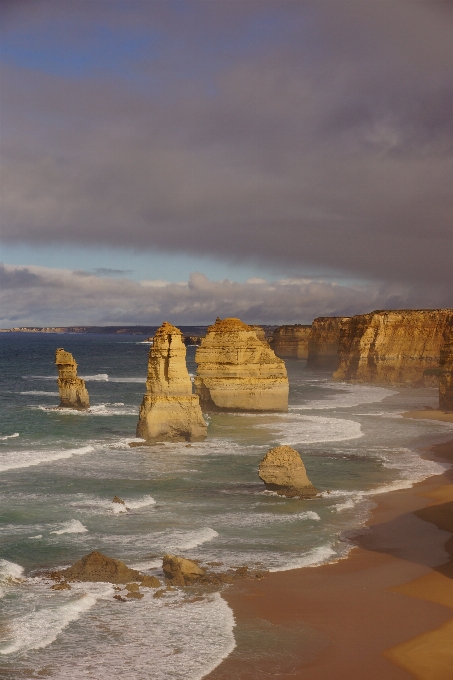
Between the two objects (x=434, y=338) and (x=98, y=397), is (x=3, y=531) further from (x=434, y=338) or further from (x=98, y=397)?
(x=434, y=338)

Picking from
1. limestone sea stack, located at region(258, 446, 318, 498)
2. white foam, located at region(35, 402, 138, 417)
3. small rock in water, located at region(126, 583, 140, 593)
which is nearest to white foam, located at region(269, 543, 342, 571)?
small rock in water, located at region(126, 583, 140, 593)

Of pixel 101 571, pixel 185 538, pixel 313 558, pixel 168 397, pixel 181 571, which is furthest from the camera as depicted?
pixel 168 397

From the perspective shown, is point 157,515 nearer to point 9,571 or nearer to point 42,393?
point 9,571

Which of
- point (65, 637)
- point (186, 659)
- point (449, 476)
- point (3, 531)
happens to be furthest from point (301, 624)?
point (449, 476)

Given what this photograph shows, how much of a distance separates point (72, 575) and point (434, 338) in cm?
7163

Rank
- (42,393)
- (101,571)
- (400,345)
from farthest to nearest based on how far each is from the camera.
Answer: (400,345), (42,393), (101,571)

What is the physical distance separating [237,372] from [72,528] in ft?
97.9

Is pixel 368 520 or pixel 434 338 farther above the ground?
pixel 434 338

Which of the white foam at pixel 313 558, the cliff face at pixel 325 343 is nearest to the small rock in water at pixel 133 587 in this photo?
the white foam at pixel 313 558

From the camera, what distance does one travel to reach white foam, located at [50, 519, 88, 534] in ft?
78.1

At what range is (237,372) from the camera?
175 feet

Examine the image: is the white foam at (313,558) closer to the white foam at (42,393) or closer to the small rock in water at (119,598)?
the small rock in water at (119,598)

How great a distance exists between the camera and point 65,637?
16.0m

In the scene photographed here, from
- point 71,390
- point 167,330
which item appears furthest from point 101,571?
point 71,390
